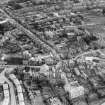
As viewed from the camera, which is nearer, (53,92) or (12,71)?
(53,92)

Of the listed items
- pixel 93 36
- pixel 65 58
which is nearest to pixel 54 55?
pixel 65 58

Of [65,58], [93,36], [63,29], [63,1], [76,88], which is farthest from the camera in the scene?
[63,1]

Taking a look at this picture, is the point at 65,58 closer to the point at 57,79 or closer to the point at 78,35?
the point at 57,79

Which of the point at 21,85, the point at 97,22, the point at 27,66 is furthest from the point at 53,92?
the point at 97,22

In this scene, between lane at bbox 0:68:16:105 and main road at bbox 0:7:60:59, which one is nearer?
lane at bbox 0:68:16:105

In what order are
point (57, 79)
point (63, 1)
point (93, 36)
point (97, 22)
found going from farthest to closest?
1. point (63, 1)
2. point (97, 22)
3. point (93, 36)
4. point (57, 79)

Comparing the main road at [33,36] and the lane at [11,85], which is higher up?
the main road at [33,36]

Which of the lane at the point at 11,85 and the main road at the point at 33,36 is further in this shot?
the main road at the point at 33,36

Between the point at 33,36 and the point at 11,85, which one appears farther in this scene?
the point at 33,36

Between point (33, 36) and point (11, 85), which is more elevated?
point (33, 36)

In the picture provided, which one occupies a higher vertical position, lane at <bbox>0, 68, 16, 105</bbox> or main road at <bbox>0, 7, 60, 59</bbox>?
main road at <bbox>0, 7, 60, 59</bbox>
